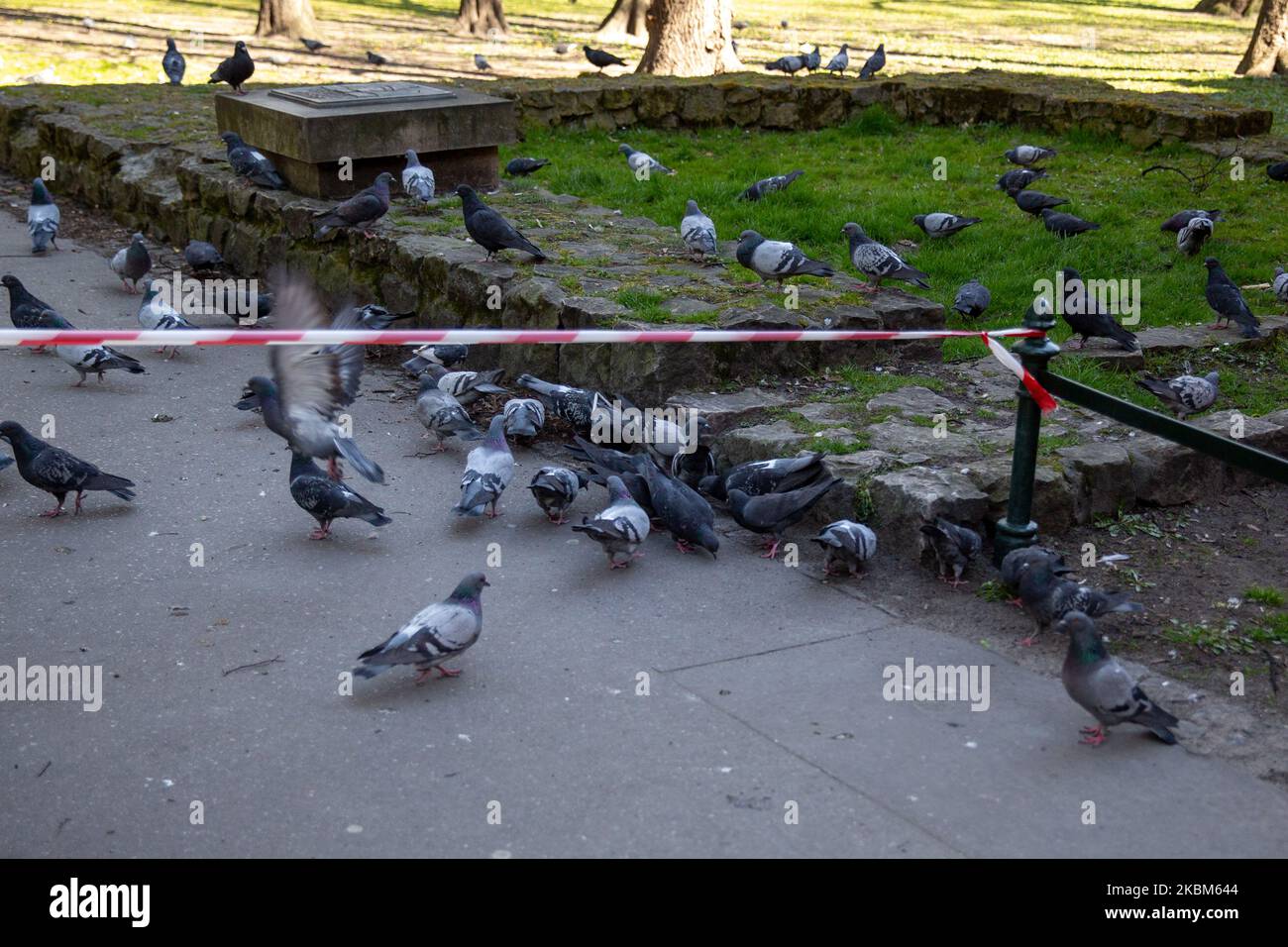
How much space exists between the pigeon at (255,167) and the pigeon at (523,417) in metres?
4.32

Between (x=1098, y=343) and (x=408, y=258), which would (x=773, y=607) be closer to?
(x=1098, y=343)

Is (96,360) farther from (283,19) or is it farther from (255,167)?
(283,19)

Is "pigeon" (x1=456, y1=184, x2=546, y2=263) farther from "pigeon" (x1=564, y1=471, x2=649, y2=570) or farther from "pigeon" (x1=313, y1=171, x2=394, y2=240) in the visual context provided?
"pigeon" (x1=564, y1=471, x2=649, y2=570)

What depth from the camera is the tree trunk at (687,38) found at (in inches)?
632

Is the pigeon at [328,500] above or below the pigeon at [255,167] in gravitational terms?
below

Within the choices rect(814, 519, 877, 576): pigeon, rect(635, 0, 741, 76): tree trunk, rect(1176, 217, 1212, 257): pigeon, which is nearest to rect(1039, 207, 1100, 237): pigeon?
rect(1176, 217, 1212, 257): pigeon

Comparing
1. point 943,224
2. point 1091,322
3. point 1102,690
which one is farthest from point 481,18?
point 1102,690

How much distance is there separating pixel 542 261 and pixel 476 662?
407 centimetres

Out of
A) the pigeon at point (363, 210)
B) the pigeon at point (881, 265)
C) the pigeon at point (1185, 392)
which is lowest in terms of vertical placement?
the pigeon at point (1185, 392)

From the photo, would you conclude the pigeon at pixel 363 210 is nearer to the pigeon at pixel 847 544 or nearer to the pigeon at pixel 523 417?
the pigeon at pixel 523 417

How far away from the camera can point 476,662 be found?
4.54 m

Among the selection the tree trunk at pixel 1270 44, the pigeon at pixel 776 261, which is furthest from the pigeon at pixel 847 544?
the tree trunk at pixel 1270 44

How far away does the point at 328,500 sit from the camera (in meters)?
5.47

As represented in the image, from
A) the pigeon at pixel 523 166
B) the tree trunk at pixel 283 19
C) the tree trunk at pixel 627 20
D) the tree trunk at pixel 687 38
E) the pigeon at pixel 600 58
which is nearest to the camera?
the pigeon at pixel 523 166
